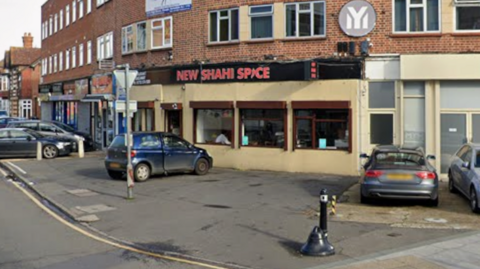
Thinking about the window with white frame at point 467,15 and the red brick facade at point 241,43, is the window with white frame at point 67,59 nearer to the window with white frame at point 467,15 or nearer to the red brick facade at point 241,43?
the red brick facade at point 241,43

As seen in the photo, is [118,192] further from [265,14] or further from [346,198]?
[265,14]

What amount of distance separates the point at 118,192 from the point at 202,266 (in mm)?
7545

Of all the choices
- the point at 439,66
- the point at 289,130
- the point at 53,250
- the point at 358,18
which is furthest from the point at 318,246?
the point at 358,18

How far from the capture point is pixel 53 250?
26.8 feet

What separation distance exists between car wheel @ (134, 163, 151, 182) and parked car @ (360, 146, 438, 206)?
7327 mm

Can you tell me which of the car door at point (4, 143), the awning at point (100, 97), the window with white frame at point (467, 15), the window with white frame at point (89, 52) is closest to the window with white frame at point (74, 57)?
the window with white frame at point (89, 52)

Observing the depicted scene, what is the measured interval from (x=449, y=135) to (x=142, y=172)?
9.94 m

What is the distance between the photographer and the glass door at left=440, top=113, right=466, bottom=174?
16.9 m

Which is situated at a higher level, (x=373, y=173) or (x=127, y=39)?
(x=127, y=39)

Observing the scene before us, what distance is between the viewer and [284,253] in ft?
26.5

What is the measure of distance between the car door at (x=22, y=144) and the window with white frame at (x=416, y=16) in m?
16.8

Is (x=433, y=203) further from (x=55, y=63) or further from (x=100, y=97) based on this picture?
(x=55, y=63)

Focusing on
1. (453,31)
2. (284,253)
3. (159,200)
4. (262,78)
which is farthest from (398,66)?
(284,253)

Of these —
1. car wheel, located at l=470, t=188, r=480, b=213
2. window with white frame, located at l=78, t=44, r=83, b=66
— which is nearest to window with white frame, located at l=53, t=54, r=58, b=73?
window with white frame, located at l=78, t=44, r=83, b=66
